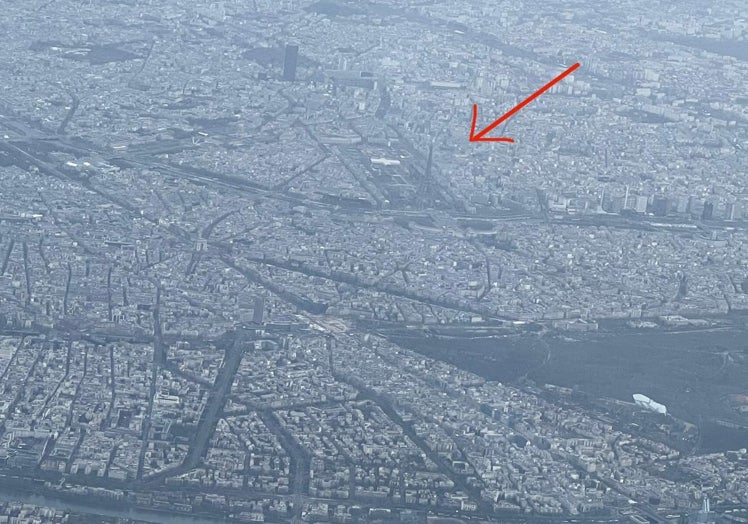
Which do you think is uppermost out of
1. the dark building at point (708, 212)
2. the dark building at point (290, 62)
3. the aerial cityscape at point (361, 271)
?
the dark building at point (290, 62)

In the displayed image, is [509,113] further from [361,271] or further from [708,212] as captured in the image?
[361,271]

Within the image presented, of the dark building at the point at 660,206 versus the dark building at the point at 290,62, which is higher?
the dark building at the point at 290,62

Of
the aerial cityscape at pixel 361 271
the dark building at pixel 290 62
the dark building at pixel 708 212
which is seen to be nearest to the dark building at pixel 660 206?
the aerial cityscape at pixel 361 271

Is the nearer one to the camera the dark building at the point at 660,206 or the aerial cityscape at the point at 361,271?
the aerial cityscape at the point at 361,271

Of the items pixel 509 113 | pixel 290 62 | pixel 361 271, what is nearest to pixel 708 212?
pixel 509 113

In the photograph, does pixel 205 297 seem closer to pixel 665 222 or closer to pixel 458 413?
pixel 458 413

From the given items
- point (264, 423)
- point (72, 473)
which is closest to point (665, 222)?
point (264, 423)

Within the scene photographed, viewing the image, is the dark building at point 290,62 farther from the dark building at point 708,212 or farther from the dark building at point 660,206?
the dark building at point 708,212
